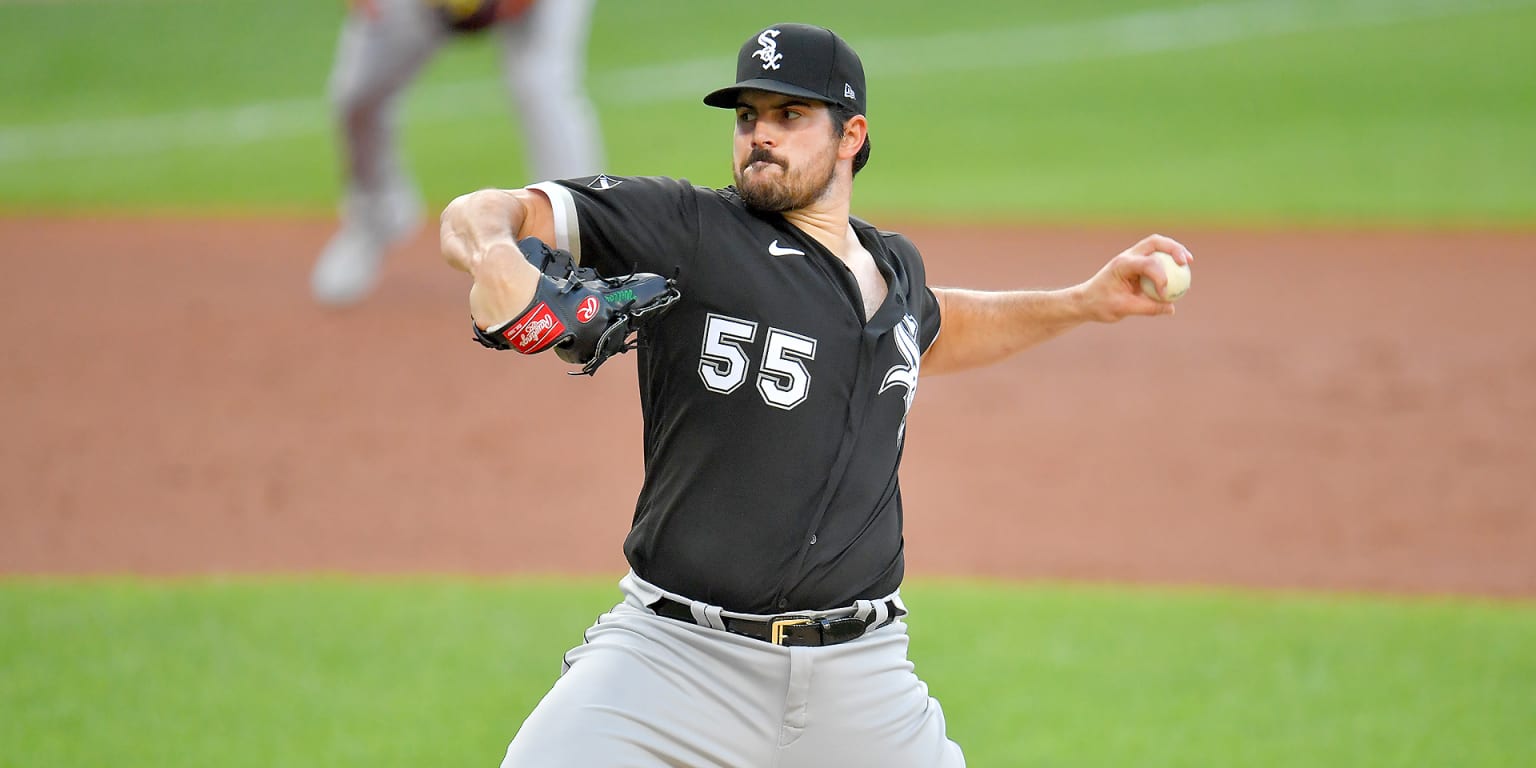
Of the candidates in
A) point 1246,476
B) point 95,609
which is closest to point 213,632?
point 95,609

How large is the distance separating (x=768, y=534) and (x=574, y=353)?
582 mm

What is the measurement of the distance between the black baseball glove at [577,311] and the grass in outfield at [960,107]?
9733mm

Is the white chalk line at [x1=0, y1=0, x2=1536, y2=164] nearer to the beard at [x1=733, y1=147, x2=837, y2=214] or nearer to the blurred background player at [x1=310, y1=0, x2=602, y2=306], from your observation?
the blurred background player at [x1=310, y1=0, x2=602, y2=306]

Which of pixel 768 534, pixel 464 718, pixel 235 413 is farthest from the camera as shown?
pixel 235 413

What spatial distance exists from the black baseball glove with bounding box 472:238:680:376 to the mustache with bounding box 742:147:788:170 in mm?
407

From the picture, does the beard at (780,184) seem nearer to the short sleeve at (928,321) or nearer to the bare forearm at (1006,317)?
the short sleeve at (928,321)

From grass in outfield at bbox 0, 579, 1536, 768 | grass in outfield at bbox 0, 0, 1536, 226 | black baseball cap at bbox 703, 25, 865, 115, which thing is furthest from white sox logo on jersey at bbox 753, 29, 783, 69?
grass in outfield at bbox 0, 0, 1536, 226

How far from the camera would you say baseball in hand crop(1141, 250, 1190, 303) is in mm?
3691

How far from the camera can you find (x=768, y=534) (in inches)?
131

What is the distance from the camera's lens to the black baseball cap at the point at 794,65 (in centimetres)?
343

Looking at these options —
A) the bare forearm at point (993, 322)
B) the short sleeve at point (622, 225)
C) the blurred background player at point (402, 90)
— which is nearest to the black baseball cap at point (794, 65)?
the short sleeve at point (622, 225)

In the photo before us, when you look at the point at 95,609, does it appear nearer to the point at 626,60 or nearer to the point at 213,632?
the point at 213,632

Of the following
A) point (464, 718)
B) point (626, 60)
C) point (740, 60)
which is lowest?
point (464, 718)

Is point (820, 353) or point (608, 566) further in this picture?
point (608, 566)
